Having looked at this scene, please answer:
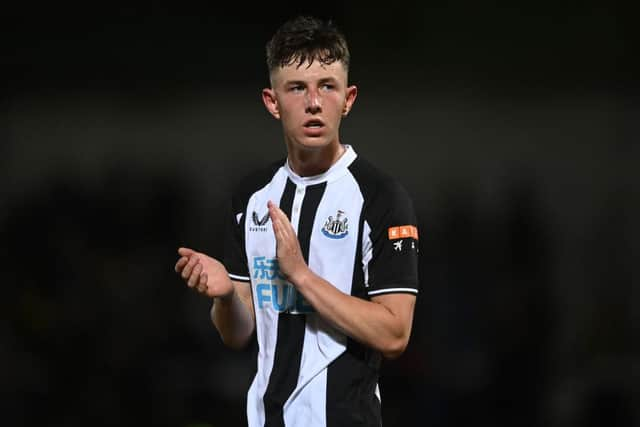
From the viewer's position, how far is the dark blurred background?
4.02m

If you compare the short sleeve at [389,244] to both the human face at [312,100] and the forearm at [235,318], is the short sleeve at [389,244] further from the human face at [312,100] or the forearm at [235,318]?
the forearm at [235,318]

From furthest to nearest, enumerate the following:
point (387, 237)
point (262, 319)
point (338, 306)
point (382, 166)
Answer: point (382, 166), point (262, 319), point (387, 237), point (338, 306)

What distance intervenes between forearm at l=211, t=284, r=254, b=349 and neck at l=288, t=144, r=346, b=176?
1.02 feet

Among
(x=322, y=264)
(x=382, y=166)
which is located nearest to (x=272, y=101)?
(x=322, y=264)

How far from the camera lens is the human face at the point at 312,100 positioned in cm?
173

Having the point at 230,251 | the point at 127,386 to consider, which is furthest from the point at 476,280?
the point at 230,251

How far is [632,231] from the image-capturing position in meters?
4.17

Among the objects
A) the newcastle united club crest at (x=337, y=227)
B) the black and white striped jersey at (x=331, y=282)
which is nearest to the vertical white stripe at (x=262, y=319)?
the black and white striped jersey at (x=331, y=282)

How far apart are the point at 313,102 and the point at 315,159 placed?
0.48 ft

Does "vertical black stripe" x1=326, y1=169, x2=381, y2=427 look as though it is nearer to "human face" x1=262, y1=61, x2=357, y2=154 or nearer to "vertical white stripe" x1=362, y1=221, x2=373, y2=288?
"vertical white stripe" x1=362, y1=221, x2=373, y2=288

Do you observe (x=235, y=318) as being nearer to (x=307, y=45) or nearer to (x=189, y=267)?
(x=189, y=267)

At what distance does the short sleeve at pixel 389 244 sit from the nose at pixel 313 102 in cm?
22

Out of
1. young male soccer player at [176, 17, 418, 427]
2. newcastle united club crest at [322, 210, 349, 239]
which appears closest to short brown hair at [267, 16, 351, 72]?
young male soccer player at [176, 17, 418, 427]

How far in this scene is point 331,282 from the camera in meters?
1.75
